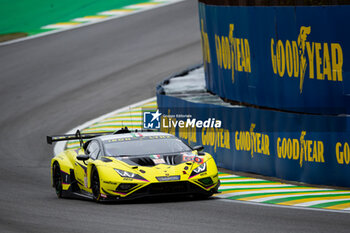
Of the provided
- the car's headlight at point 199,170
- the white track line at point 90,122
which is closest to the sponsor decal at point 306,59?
the car's headlight at point 199,170

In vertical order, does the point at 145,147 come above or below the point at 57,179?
above

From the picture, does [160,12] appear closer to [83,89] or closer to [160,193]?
[83,89]

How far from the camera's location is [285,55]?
16891 mm

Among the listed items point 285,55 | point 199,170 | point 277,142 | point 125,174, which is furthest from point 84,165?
point 285,55

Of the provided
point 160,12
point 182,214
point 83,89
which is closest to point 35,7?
point 160,12

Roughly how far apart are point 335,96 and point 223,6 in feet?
18.1

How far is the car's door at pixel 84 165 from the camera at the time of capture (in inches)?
557

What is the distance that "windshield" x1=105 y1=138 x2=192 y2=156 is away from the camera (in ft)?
45.4

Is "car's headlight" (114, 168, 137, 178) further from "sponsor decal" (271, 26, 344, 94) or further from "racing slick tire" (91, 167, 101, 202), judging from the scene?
"sponsor decal" (271, 26, 344, 94)

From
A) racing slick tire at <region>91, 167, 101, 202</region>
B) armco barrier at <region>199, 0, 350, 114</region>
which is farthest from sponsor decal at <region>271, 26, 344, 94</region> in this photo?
racing slick tire at <region>91, 167, 101, 202</region>

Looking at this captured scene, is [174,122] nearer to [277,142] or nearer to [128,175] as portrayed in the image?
[277,142]

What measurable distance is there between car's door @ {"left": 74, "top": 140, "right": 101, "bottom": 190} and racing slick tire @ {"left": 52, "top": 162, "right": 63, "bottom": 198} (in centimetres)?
77

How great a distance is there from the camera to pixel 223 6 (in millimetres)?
20125

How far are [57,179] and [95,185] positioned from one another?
2287 mm
